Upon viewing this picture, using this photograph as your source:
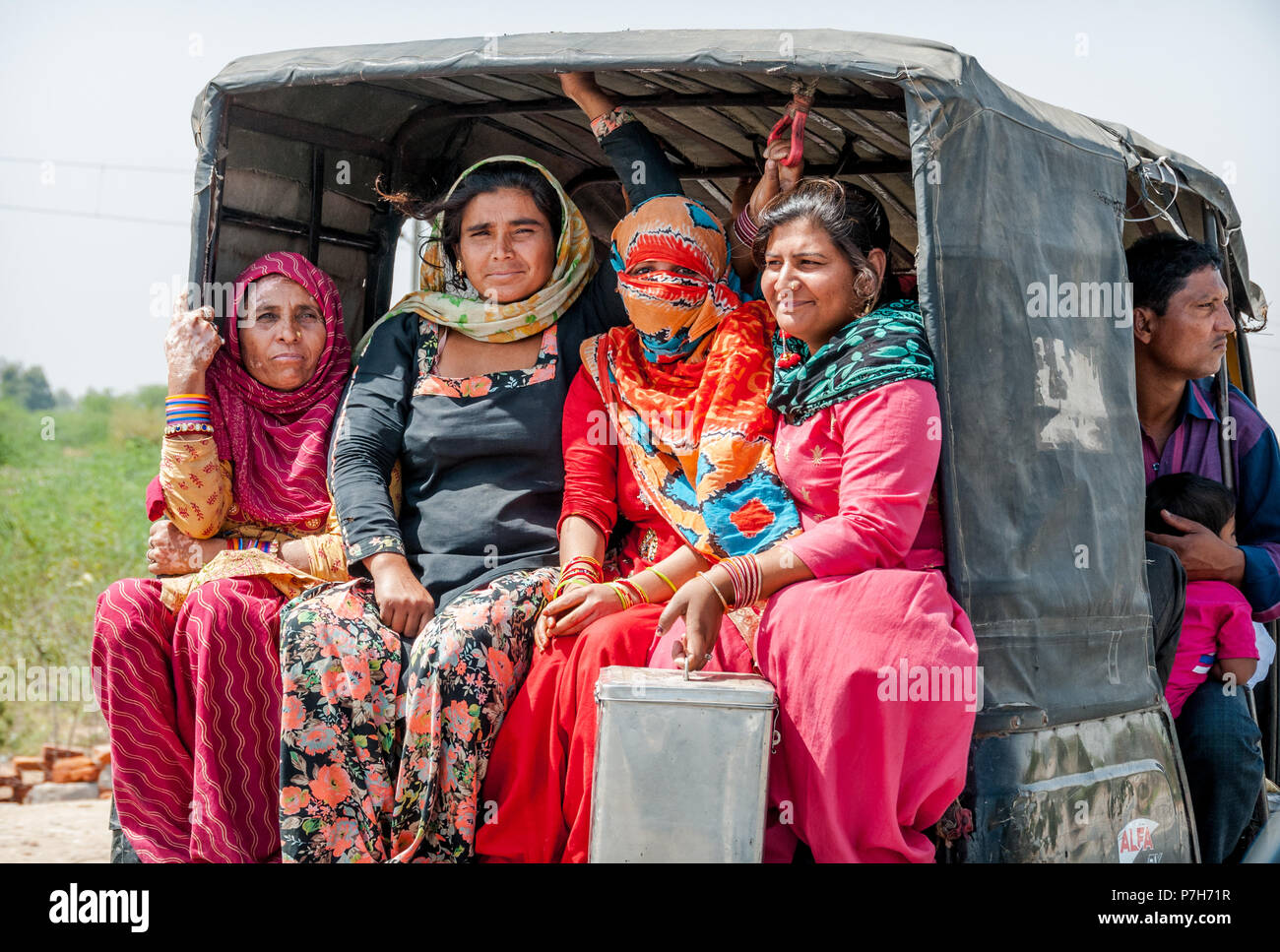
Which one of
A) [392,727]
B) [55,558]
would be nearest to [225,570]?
[392,727]

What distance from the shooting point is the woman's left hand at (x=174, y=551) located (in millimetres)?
3607

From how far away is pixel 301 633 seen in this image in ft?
10.1

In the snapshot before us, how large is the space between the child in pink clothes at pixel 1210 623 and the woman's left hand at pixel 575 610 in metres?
1.74

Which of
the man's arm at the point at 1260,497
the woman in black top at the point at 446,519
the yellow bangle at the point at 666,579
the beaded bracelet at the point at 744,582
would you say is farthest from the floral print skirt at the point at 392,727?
the man's arm at the point at 1260,497

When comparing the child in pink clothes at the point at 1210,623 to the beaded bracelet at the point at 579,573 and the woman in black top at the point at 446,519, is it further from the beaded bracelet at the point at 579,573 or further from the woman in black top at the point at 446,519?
the woman in black top at the point at 446,519

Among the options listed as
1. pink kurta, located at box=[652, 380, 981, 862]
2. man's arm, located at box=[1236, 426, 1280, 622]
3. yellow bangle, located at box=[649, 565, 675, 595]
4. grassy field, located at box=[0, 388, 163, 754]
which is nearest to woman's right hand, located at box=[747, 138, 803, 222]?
pink kurta, located at box=[652, 380, 981, 862]

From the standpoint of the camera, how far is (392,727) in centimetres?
310

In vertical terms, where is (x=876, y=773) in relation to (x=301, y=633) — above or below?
below

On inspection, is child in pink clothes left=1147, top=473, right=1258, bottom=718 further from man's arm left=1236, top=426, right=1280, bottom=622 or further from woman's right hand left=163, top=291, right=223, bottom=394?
woman's right hand left=163, top=291, right=223, bottom=394

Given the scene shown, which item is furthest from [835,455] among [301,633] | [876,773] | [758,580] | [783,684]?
[301,633]

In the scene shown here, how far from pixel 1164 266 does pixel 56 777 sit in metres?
6.72

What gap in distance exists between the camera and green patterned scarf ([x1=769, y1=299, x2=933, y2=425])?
2752 millimetres
